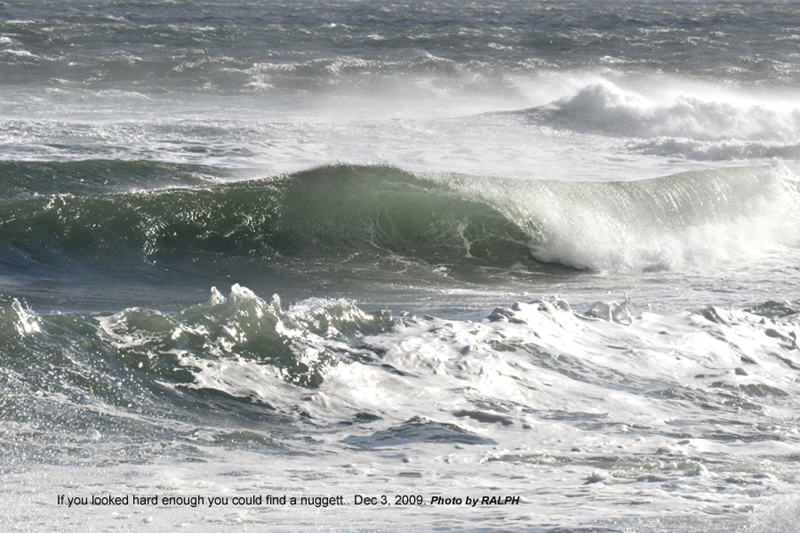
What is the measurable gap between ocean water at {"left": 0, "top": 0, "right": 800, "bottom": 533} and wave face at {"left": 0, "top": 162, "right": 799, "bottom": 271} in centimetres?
4

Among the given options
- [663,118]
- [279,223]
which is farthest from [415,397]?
[663,118]

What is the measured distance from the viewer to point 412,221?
419 inches

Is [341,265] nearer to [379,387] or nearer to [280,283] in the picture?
[280,283]

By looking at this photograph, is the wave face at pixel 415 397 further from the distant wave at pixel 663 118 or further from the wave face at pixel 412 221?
the distant wave at pixel 663 118

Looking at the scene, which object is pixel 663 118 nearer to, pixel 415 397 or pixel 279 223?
pixel 279 223

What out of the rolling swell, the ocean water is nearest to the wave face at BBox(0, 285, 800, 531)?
the ocean water

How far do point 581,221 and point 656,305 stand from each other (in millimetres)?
3159

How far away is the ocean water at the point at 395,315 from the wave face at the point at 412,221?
0.04 meters

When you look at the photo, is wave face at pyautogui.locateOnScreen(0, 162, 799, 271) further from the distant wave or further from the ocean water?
the distant wave

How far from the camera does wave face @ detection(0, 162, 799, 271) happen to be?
9.31 m

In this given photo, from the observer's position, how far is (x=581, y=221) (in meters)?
10.6

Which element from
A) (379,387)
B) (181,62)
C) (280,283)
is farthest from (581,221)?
(181,62)

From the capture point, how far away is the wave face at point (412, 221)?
9.31 metres

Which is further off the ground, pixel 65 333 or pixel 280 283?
pixel 65 333
